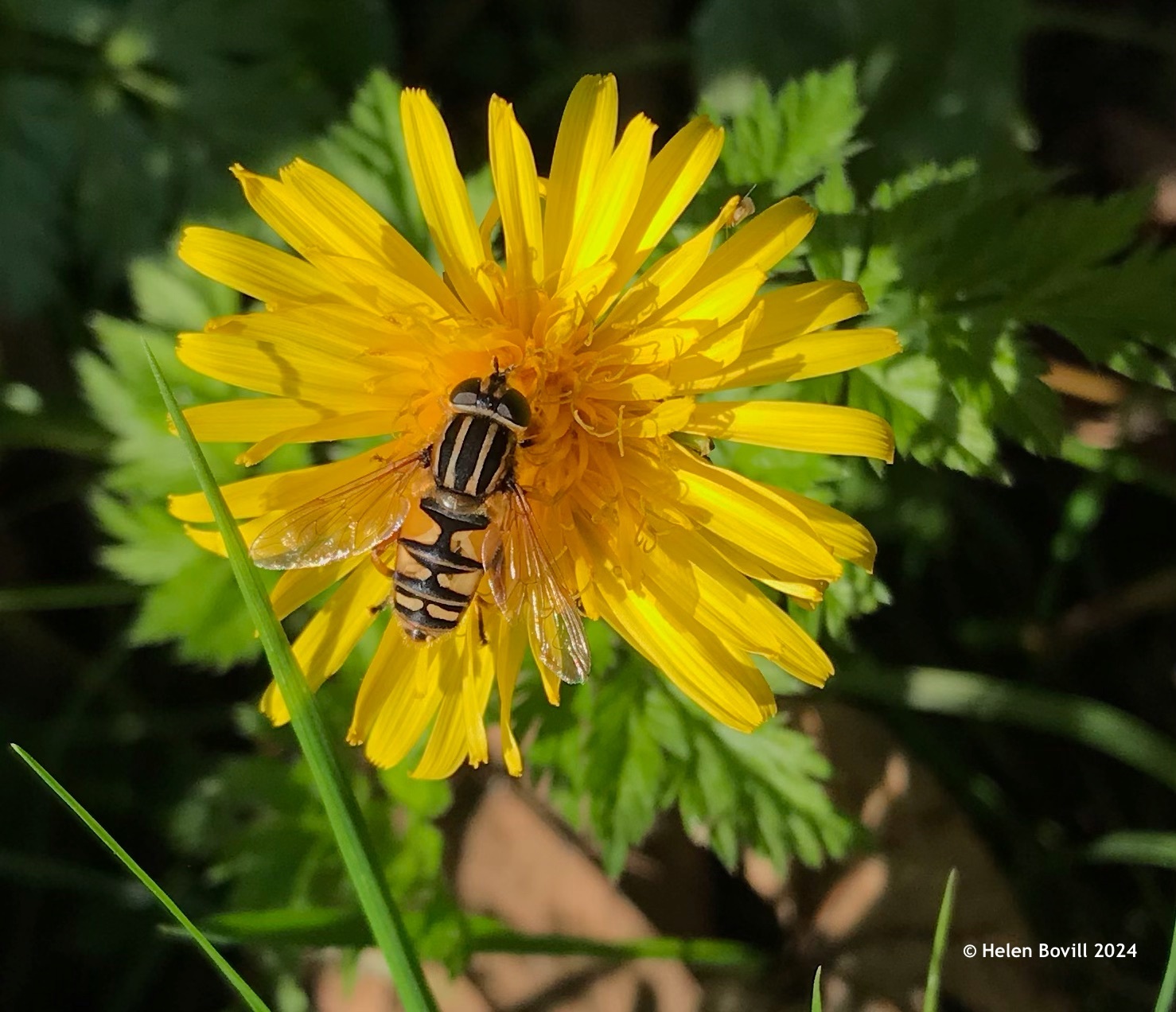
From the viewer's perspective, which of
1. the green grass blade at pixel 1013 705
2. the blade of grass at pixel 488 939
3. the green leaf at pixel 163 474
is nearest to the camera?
the blade of grass at pixel 488 939

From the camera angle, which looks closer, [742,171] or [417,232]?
[742,171]

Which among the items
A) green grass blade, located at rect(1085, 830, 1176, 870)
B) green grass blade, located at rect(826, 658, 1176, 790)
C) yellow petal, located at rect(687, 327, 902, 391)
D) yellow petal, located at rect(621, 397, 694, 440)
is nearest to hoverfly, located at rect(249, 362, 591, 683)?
yellow petal, located at rect(621, 397, 694, 440)

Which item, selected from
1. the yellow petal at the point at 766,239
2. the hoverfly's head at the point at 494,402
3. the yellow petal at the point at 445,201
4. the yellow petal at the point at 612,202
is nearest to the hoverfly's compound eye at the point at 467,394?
the hoverfly's head at the point at 494,402

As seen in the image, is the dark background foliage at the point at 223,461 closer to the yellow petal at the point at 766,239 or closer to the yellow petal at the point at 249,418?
the yellow petal at the point at 249,418

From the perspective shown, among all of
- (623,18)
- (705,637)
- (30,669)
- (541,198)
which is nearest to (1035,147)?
(623,18)

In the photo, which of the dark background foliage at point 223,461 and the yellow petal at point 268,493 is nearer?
the yellow petal at point 268,493

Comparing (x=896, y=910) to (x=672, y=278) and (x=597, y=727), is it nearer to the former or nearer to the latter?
(x=597, y=727)
